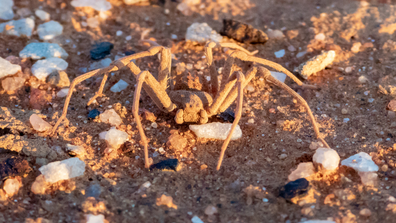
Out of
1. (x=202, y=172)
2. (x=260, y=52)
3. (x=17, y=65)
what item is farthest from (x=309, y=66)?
(x=17, y=65)

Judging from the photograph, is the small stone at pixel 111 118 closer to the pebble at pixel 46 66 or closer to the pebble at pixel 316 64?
the pebble at pixel 46 66

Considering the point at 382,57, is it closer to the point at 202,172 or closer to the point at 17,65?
the point at 202,172

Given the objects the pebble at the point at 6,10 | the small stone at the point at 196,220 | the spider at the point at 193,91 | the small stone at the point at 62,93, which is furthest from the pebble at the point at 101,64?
the small stone at the point at 196,220

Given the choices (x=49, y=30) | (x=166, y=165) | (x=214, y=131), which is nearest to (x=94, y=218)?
(x=166, y=165)

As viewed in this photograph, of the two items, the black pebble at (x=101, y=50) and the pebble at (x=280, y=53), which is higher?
the pebble at (x=280, y=53)

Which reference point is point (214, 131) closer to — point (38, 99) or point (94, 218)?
point (94, 218)

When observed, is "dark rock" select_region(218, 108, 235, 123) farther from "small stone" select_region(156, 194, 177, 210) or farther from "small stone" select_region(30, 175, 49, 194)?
"small stone" select_region(30, 175, 49, 194)
